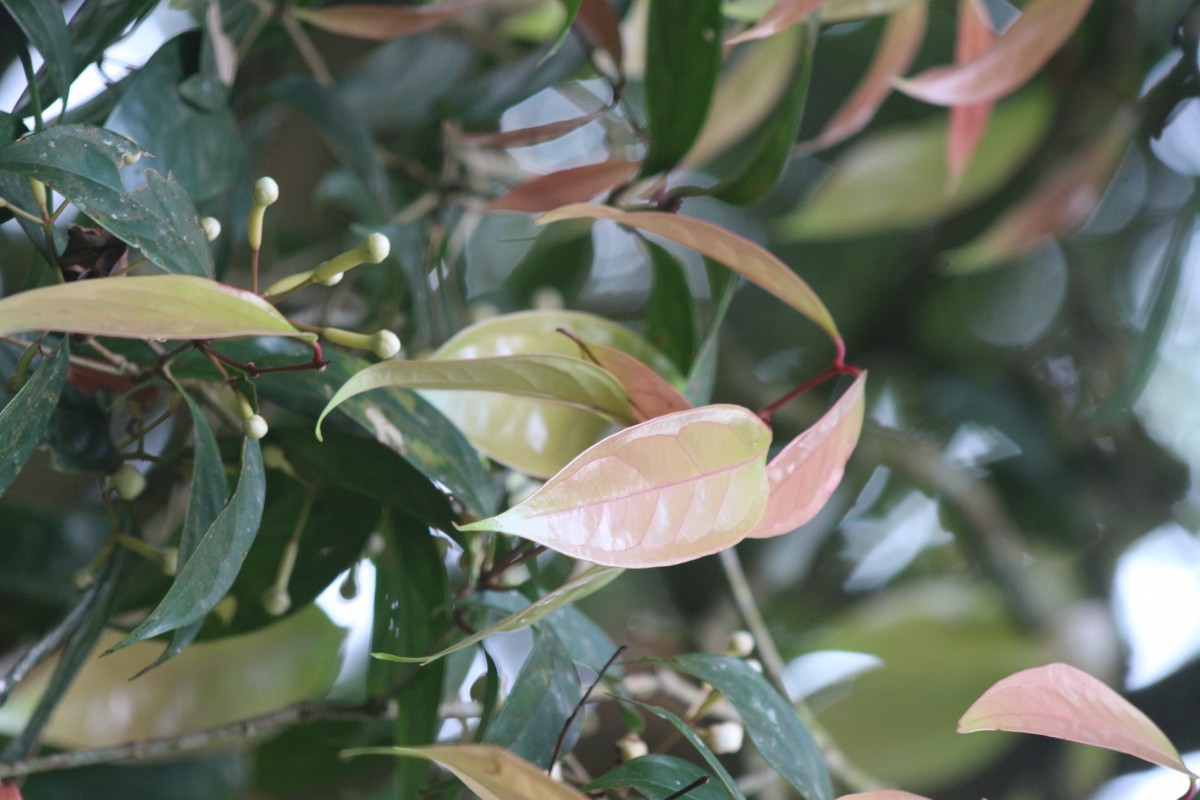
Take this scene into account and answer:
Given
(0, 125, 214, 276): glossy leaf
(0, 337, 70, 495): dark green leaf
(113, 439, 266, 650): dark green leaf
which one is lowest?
(113, 439, 266, 650): dark green leaf

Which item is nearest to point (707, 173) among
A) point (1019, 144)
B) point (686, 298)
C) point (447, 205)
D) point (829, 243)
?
point (829, 243)

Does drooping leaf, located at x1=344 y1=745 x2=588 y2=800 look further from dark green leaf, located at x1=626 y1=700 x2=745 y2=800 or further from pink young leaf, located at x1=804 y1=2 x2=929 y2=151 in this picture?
pink young leaf, located at x1=804 y1=2 x2=929 y2=151

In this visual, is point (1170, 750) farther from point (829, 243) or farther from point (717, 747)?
point (829, 243)

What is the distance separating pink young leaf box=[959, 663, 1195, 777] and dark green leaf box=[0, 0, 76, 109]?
294 mm

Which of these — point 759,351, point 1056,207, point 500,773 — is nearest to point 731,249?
point 500,773

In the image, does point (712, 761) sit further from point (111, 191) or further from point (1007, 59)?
point (1007, 59)

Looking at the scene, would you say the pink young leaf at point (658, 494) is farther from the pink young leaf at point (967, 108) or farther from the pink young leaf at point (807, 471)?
the pink young leaf at point (967, 108)

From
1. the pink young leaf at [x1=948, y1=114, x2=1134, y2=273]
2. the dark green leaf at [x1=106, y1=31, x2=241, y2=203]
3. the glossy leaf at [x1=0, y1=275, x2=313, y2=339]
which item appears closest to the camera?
the glossy leaf at [x1=0, y1=275, x2=313, y2=339]

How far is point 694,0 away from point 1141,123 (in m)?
0.53

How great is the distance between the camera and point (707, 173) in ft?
2.84

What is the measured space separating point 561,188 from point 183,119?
140 mm

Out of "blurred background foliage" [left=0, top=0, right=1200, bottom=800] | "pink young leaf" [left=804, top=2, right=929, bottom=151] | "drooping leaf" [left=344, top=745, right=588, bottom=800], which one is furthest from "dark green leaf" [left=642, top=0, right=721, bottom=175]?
"drooping leaf" [left=344, top=745, right=588, bottom=800]

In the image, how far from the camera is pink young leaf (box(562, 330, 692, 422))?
25 cm

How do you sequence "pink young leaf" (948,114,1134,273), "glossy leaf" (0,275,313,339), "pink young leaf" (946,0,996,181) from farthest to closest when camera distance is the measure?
"pink young leaf" (948,114,1134,273) < "pink young leaf" (946,0,996,181) < "glossy leaf" (0,275,313,339)
